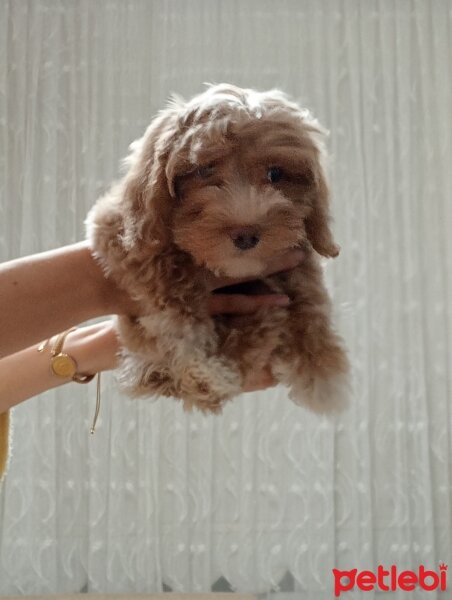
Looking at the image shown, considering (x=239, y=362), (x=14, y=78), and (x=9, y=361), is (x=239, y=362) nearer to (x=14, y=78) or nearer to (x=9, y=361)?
(x=9, y=361)

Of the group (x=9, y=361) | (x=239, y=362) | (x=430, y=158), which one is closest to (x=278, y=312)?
(x=239, y=362)

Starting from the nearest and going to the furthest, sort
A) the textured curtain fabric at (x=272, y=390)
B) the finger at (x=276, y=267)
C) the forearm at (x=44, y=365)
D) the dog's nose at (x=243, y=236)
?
the dog's nose at (x=243, y=236) < the finger at (x=276, y=267) < the forearm at (x=44, y=365) < the textured curtain fabric at (x=272, y=390)

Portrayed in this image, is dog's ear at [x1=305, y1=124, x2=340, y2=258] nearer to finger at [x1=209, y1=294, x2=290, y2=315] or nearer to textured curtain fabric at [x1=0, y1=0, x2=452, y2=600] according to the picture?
finger at [x1=209, y1=294, x2=290, y2=315]

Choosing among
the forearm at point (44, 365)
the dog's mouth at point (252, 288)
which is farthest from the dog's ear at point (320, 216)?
the forearm at point (44, 365)

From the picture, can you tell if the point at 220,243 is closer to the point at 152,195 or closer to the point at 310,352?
the point at 152,195

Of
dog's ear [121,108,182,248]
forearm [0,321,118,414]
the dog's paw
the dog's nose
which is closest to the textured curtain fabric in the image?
forearm [0,321,118,414]

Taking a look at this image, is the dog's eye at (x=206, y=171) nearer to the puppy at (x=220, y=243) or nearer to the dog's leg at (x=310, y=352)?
the puppy at (x=220, y=243)
